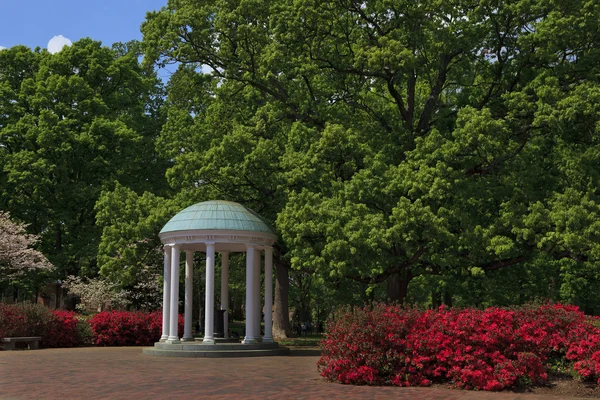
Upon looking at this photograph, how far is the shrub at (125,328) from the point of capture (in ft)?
106

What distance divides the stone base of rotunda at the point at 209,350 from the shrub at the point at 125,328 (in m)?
7.12

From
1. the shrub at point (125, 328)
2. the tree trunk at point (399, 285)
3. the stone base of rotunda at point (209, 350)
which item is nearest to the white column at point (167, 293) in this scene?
the stone base of rotunda at point (209, 350)

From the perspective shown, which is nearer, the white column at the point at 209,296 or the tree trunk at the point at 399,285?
the white column at the point at 209,296

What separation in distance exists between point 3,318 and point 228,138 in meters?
11.7

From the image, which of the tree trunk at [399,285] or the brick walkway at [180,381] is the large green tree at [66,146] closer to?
the tree trunk at [399,285]

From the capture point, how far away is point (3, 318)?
28.2 meters

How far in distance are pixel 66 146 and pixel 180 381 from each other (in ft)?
99.9

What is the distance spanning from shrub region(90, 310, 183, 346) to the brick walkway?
936 centimetres

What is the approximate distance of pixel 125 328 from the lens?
3284 cm

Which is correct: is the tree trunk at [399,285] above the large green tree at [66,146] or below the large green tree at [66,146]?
below

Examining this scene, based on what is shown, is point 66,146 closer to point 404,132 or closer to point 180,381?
point 404,132

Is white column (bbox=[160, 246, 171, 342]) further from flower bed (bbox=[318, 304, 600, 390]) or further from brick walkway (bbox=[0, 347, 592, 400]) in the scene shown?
flower bed (bbox=[318, 304, 600, 390])

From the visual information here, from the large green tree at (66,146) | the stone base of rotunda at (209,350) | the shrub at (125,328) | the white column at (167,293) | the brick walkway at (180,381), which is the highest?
the large green tree at (66,146)

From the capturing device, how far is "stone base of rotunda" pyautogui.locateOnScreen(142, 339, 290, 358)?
80.1ft
